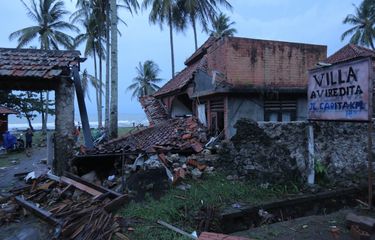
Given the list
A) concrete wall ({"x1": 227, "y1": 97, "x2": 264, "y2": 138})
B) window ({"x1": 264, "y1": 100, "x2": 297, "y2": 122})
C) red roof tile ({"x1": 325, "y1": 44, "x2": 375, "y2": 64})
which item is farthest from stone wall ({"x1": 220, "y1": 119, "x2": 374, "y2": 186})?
red roof tile ({"x1": 325, "y1": 44, "x2": 375, "y2": 64})

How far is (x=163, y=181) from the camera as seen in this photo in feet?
25.5

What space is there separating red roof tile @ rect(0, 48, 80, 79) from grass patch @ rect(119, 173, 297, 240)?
4.13m

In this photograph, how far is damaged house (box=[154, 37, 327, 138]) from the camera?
11406 millimetres

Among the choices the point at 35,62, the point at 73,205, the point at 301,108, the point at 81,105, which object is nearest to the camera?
the point at 73,205

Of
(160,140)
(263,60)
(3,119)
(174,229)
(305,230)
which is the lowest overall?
(305,230)

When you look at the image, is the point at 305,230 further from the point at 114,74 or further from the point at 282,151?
the point at 114,74

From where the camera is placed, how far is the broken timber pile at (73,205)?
525cm

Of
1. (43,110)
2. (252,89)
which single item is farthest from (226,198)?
(43,110)

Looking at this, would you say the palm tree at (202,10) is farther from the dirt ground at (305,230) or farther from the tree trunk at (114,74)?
the dirt ground at (305,230)

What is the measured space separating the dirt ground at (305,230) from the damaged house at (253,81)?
513cm

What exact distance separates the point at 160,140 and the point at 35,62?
479 cm

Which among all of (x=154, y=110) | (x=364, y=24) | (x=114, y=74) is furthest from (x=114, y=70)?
(x=364, y=24)

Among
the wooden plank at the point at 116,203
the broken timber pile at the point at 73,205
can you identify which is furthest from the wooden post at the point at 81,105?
the wooden plank at the point at 116,203

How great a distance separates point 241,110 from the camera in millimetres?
11508
